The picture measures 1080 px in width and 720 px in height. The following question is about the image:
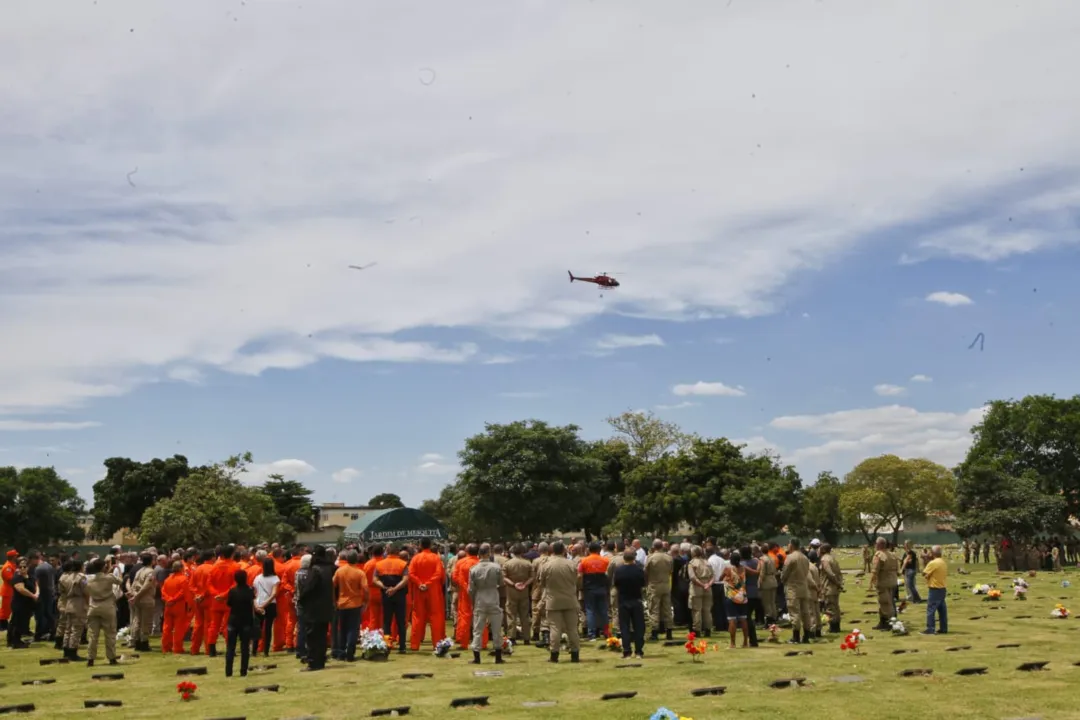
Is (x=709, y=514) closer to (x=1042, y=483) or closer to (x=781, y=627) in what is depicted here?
(x=1042, y=483)

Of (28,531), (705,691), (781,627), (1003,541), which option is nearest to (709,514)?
(1003,541)

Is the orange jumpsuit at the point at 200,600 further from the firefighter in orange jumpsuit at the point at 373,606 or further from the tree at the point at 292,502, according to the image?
the tree at the point at 292,502

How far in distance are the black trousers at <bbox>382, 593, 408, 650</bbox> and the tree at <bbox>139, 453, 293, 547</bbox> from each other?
36.6m

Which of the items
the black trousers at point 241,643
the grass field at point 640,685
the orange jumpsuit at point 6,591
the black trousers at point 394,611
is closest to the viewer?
the grass field at point 640,685

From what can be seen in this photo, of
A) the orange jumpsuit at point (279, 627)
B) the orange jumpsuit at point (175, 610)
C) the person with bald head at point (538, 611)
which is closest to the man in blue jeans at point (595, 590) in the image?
the person with bald head at point (538, 611)

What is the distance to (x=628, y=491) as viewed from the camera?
208ft

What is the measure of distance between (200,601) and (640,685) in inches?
372

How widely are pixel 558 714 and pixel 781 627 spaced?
10821 mm

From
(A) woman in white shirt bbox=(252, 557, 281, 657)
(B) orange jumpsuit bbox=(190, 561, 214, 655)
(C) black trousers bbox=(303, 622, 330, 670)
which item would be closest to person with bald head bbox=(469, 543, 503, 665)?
(C) black trousers bbox=(303, 622, 330, 670)

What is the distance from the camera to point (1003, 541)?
46.7 metres

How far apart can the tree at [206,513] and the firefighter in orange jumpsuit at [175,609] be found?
1331 inches

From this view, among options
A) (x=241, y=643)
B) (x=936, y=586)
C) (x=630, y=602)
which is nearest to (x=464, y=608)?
(x=630, y=602)

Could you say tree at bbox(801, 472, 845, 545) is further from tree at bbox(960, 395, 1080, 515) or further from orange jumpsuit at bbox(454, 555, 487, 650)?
orange jumpsuit at bbox(454, 555, 487, 650)

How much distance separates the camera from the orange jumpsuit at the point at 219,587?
17.2 m
